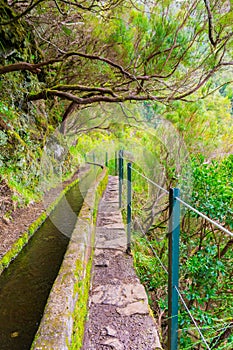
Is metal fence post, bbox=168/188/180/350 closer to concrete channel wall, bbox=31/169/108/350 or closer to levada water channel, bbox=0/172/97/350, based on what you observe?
concrete channel wall, bbox=31/169/108/350

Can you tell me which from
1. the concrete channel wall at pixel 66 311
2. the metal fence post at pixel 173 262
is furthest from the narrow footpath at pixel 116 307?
the metal fence post at pixel 173 262

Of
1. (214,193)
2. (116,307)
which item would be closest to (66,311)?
(116,307)

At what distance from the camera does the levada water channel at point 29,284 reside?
1765mm

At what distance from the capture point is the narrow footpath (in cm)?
174

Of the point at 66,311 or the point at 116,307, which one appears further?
the point at 116,307

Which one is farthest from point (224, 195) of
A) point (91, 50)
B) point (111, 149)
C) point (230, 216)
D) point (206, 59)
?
point (111, 149)

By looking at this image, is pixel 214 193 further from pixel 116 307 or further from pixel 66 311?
pixel 66 311

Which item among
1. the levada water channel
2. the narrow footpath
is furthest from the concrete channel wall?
the levada water channel

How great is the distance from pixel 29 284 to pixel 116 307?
836 mm

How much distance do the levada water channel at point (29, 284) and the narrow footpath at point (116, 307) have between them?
42 centimetres

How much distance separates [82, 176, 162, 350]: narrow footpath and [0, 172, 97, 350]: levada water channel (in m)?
0.42

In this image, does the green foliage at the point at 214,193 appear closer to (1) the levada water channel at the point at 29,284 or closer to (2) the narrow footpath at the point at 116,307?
(2) the narrow footpath at the point at 116,307

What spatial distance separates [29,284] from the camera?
7.55 feet

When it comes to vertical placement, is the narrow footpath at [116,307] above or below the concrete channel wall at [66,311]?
below
